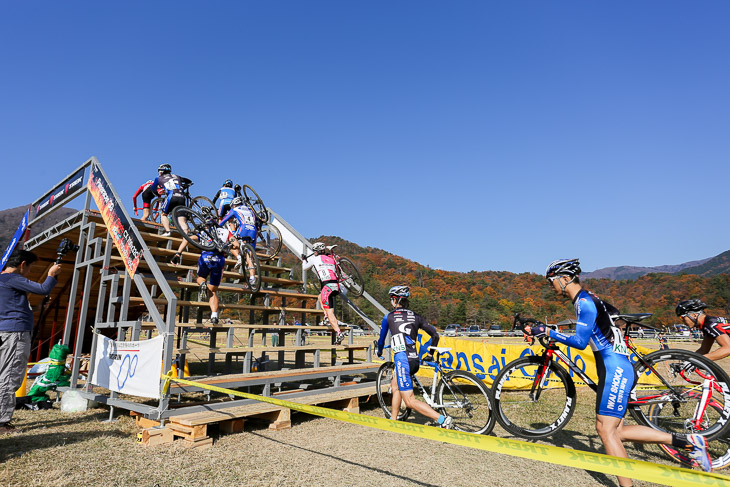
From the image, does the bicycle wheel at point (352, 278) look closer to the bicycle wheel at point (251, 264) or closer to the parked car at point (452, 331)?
the bicycle wheel at point (251, 264)

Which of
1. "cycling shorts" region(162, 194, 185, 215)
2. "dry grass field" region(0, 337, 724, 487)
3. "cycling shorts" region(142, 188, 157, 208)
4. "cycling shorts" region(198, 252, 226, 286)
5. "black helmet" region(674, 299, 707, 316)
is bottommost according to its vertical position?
"dry grass field" region(0, 337, 724, 487)

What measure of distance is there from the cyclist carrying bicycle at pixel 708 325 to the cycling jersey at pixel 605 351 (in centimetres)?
269

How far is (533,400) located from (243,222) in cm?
637

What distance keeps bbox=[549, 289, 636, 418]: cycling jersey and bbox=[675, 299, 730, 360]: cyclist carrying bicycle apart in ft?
8.81

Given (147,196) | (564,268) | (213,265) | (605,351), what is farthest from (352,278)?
(605,351)

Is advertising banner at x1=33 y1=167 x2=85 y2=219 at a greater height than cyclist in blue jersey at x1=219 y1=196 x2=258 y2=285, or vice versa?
advertising banner at x1=33 y1=167 x2=85 y2=219

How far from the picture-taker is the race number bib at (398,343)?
609cm

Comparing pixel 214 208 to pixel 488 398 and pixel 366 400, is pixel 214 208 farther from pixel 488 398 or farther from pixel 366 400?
pixel 488 398

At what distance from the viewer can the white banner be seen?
5.74 meters

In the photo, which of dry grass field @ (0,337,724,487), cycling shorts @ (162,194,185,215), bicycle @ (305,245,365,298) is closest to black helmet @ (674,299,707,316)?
dry grass field @ (0,337,724,487)

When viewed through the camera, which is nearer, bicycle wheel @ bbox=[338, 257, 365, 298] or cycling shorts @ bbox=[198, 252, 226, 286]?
cycling shorts @ bbox=[198, 252, 226, 286]

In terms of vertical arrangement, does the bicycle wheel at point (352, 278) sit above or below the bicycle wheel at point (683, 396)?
above

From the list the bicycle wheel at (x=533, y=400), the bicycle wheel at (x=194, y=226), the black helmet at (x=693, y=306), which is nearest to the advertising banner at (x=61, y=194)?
the bicycle wheel at (x=194, y=226)

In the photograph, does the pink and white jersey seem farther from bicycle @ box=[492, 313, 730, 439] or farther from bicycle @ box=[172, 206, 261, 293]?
bicycle @ box=[492, 313, 730, 439]
